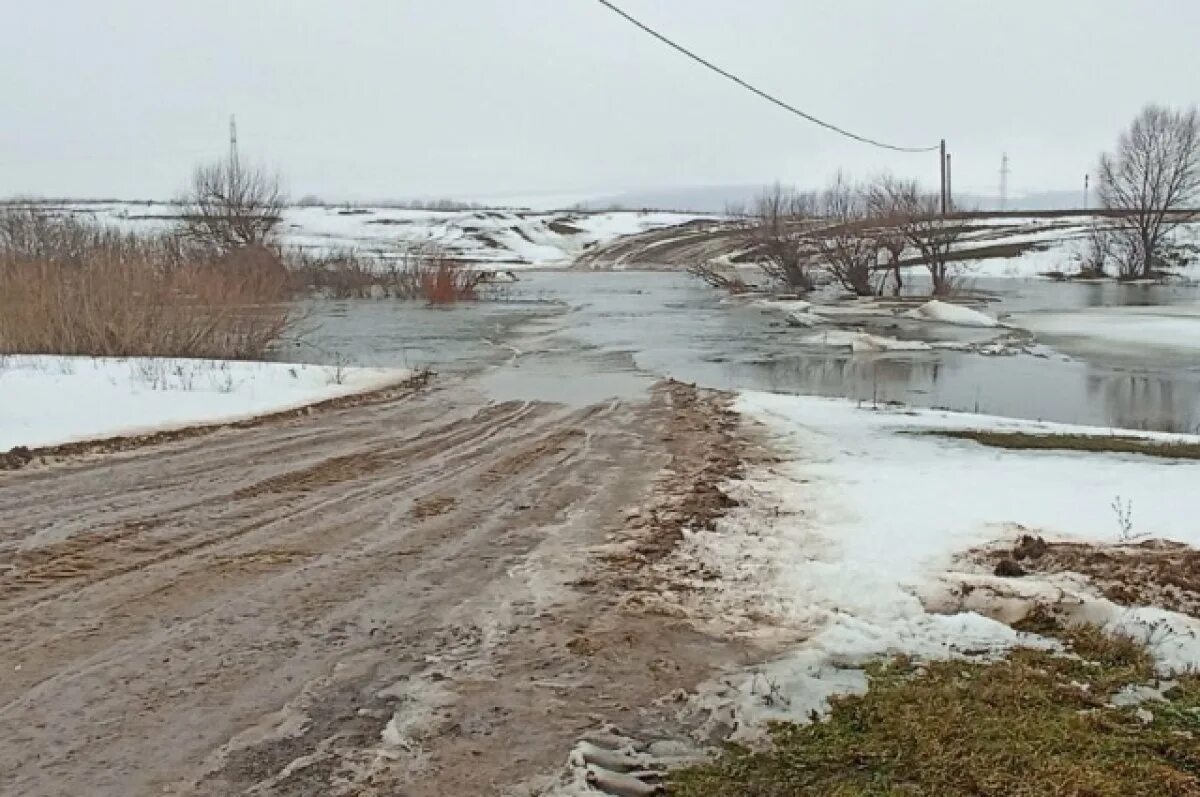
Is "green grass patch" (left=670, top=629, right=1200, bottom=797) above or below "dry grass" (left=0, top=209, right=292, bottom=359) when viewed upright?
below

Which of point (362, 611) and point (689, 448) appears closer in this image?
point (362, 611)

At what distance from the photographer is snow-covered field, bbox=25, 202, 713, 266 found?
260 ft

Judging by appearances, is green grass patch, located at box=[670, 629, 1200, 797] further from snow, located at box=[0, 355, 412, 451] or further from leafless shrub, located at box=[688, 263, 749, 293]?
leafless shrub, located at box=[688, 263, 749, 293]

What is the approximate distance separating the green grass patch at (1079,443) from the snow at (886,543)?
31 centimetres

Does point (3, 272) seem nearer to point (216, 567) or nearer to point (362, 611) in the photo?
point (216, 567)

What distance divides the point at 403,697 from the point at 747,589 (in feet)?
7.27

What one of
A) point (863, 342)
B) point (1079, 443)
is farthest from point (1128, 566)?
point (863, 342)

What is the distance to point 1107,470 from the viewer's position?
9641mm

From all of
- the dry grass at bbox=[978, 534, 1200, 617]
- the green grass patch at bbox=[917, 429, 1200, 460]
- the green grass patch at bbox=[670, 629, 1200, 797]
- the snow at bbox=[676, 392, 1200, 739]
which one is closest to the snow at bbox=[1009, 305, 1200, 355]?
the green grass patch at bbox=[917, 429, 1200, 460]

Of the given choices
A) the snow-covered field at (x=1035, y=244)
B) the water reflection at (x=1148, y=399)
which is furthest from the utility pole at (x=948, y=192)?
the water reflection at (x=1148, y=399)

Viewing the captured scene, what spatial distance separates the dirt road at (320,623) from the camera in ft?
14.0

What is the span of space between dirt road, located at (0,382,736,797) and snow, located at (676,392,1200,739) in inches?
17.4

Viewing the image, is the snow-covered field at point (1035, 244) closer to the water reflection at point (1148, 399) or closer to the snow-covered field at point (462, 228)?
the snow-covered field at point (462, 228)

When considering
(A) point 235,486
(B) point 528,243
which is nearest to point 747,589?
(A) point 235,486
